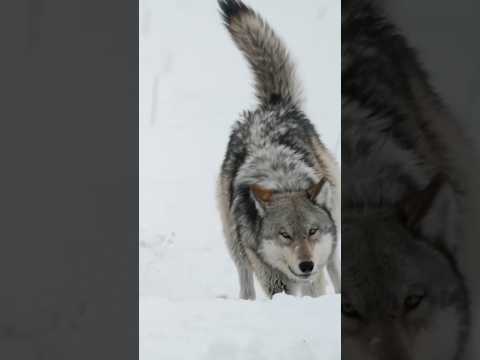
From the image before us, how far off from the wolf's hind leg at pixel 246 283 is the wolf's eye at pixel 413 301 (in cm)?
36

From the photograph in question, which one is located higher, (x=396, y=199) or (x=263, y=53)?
(x=263, y=53)

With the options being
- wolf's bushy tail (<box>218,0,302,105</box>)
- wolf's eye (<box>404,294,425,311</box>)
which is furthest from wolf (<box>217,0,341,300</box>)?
wolf's eye (<box>404,294,425,311</box>)

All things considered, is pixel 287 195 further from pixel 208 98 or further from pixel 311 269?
pixel 208 98

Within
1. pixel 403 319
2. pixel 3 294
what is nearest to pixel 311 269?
pixel 403 319

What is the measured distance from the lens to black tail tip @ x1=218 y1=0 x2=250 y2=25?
4.17 feet

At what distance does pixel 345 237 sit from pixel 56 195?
2.18ft

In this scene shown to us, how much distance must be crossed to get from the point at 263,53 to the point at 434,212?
556 mm

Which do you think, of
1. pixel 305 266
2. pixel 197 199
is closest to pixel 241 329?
pixel 305 266

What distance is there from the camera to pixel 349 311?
4.39 feet

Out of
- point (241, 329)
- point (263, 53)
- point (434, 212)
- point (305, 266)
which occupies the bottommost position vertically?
point (241, 329)

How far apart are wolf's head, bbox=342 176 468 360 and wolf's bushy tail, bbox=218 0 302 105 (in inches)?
12.9

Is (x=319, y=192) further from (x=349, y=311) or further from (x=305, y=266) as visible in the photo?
(x=349, y=311)

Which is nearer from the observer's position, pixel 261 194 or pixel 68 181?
pixel 68 181

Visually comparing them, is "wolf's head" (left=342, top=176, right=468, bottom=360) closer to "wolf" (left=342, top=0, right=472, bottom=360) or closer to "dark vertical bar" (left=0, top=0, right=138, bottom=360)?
"wolf" (left=342, top=0, right=472, bottom=360)
